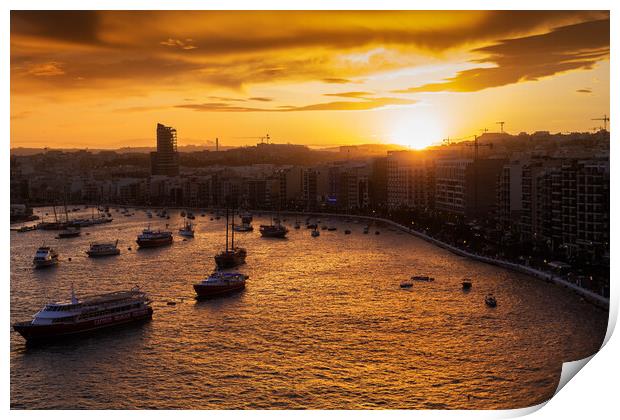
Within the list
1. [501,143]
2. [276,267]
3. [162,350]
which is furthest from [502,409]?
[501,143]

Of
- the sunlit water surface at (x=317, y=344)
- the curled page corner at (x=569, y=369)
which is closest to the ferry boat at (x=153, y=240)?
the sunlit water surface at (x=317, y=344)

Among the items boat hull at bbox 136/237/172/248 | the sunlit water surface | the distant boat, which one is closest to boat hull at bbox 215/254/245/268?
the sunlit water surface

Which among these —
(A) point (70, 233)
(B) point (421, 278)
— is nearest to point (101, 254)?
(A) point (70, 233)

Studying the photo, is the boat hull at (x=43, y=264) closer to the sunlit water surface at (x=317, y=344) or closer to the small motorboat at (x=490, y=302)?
the sunlit water surface at (x=317, y=344)

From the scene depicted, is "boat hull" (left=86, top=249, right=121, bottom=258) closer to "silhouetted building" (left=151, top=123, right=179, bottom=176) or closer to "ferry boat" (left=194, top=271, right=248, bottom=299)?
"ferry boat" (left=194, top=271, right=248, bottom=299)
